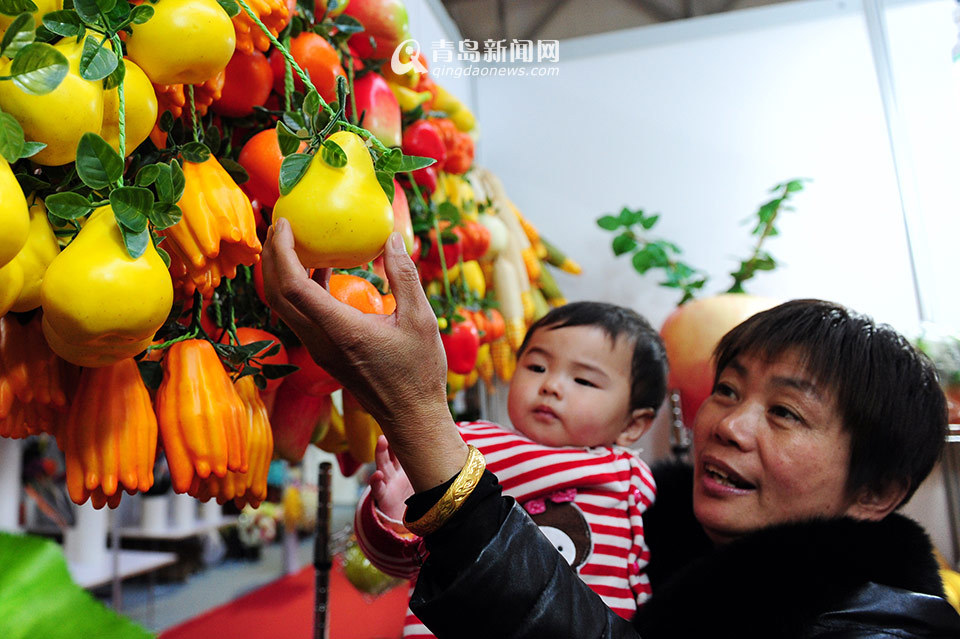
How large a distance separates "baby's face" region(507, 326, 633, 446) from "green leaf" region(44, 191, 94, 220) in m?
0.79

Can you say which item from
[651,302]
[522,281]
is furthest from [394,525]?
[651,302]

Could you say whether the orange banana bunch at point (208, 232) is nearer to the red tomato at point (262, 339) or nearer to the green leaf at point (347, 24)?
the red tomato at point (262, 339)

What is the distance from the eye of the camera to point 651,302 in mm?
2295

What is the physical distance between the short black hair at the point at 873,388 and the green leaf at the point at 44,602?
31.5 inches

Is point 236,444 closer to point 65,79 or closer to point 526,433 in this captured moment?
point 65,79

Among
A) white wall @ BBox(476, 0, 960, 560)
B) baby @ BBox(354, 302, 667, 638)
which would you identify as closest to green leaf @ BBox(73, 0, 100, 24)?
baby @ BBox(354, 302, 667, 638)

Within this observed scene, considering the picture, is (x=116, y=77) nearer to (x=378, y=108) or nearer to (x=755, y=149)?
(x=378, y=108)

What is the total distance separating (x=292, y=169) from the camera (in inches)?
17.7

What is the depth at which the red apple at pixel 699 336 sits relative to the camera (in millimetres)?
1701

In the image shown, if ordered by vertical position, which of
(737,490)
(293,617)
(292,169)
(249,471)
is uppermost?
(292,169)

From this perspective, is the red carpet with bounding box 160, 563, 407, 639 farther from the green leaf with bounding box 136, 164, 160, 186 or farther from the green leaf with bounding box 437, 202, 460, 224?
the green leaf with bounding box 136, 164, 160, 186

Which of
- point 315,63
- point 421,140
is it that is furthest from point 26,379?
point 421,140

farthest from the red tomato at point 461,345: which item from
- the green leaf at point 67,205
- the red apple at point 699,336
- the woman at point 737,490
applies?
the red apple at point 699,336

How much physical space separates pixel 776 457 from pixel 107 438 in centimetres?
72
